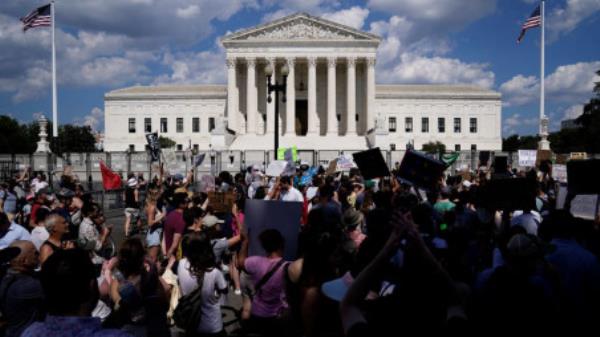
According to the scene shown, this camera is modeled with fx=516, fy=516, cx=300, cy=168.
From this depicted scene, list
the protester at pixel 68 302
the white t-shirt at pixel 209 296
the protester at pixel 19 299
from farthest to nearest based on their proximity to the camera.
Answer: the white t-shirt at pixel 209 296 < the protester at pixel 19 299 < the protester at pixel 68 302

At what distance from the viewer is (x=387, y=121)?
81.6m

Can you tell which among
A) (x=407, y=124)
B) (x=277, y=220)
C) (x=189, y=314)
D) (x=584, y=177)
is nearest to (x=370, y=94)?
(x=407, y=124)

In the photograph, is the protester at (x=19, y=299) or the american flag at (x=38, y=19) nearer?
the protester at (x=19, y=299)

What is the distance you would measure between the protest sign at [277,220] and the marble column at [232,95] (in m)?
57.9

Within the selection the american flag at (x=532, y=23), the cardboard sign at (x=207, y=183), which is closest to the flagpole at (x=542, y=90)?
the american flag at (x=532, y=23)

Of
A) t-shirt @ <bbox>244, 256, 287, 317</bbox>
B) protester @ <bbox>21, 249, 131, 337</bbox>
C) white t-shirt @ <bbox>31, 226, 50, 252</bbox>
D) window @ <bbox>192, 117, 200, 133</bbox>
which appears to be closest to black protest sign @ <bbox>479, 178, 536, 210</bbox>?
t-shirt @ <bbox>244, 256, 287, 317</bbox>

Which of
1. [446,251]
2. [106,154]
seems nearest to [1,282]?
[446,251]

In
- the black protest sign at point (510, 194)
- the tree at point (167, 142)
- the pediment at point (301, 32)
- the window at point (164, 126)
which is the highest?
the pediment at point (301, 32)

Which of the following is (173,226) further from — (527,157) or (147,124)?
(147,124)

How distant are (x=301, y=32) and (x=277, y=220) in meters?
59.9

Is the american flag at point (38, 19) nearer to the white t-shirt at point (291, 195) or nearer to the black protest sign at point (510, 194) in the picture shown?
the white t-shirt at point (291, 195)

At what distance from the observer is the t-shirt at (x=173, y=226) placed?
27.5 feet

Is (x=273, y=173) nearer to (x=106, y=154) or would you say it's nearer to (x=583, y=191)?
(x=583, y=191)

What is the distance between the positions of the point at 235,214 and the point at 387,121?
7421 centimetres
